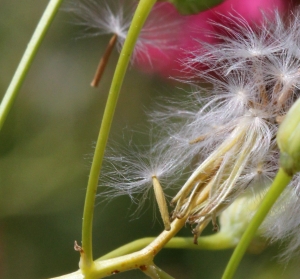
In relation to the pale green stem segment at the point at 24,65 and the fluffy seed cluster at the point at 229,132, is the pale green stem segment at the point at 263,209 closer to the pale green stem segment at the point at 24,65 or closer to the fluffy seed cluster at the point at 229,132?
the fluffy seed cluster at the point at 229,132

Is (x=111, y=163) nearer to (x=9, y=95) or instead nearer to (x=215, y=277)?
(x=9, y=95)

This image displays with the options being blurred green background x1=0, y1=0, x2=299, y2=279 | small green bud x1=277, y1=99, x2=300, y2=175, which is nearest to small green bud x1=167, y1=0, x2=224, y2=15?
small green bud x1=277, y1=99, x2=300, y2=175

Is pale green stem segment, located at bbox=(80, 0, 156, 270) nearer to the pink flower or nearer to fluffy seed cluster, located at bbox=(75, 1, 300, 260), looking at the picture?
fluffy seed cluster, located at bbox=(75, 1, 300, 260)

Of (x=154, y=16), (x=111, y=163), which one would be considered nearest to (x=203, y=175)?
(x=111, y=163)

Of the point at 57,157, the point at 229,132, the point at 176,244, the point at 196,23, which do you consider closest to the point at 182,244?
the point at 176,244

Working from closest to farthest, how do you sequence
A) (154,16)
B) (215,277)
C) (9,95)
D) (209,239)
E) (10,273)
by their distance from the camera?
(9,95)
(209,239)
(154,16)
(215,277)
(10,273)

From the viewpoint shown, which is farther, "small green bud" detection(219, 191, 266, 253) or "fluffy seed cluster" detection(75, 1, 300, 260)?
"small green bud" detection(219, 191, 266, 253)
